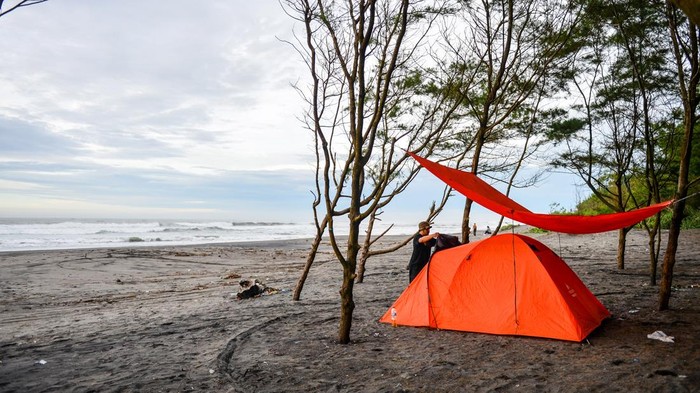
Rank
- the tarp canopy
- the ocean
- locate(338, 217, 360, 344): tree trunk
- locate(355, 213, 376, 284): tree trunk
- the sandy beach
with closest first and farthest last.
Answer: the sandy beach
the tarp canopy
locate(338, 217, 360, 344): tree trunk
locate(355, 213, 376, 284): tree trunk
the ocean

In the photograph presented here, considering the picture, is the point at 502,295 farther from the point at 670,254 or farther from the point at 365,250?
the point at 365,250

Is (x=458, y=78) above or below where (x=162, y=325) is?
above

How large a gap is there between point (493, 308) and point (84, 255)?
18.0m

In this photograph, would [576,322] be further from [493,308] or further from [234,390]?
[234,390]

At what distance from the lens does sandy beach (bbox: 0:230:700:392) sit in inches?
168

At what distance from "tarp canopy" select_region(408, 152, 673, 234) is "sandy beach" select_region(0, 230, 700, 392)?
1352 millimetres

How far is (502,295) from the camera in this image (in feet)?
19.5

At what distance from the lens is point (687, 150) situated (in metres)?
6.21

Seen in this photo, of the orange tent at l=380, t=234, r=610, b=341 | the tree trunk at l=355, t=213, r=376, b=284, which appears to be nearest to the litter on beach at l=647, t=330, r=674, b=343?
the orange tent at l=380, t=234, r=610, b=341

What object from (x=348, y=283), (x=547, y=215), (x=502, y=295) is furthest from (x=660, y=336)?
(x=348, y=283)

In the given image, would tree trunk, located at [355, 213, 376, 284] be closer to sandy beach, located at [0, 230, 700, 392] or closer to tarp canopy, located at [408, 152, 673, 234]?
sandy beach, located at [0, 230, 700, 392]

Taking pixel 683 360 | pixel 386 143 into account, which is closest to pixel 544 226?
pixel 683 360

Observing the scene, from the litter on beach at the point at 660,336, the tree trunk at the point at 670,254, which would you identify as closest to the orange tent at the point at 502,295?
the litter on beach at the point at 660,336

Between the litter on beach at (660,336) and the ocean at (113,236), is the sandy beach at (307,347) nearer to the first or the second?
the litter on beach at (660,336)
